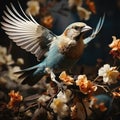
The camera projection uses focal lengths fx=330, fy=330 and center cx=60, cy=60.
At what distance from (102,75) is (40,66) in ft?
0.89

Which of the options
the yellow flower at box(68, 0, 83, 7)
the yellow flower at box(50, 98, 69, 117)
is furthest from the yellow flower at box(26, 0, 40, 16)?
the yellow flower at box(50, 98, 69, 117)

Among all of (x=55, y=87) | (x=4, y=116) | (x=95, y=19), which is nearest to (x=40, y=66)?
(x=55, y=87)

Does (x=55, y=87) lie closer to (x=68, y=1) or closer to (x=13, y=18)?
(x=13, y=18)

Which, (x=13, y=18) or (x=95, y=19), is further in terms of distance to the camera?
(x=95, y=19)

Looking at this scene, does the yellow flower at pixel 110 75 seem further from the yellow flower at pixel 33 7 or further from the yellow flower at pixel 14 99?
the yellow flower at pixel 33 7

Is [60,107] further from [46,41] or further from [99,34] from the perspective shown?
[99,34]

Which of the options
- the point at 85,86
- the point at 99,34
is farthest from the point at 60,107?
the point at 99,34

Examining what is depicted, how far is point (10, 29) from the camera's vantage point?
3.61ft

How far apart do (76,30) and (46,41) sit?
0.13 meters

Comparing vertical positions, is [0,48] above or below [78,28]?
above

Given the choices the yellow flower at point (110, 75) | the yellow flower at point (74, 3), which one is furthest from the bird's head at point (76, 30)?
the yellow flower at point (74, 3)

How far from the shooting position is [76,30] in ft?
3.48

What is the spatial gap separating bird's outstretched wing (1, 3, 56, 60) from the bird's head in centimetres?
9

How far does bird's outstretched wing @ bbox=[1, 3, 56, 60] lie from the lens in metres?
1.10
